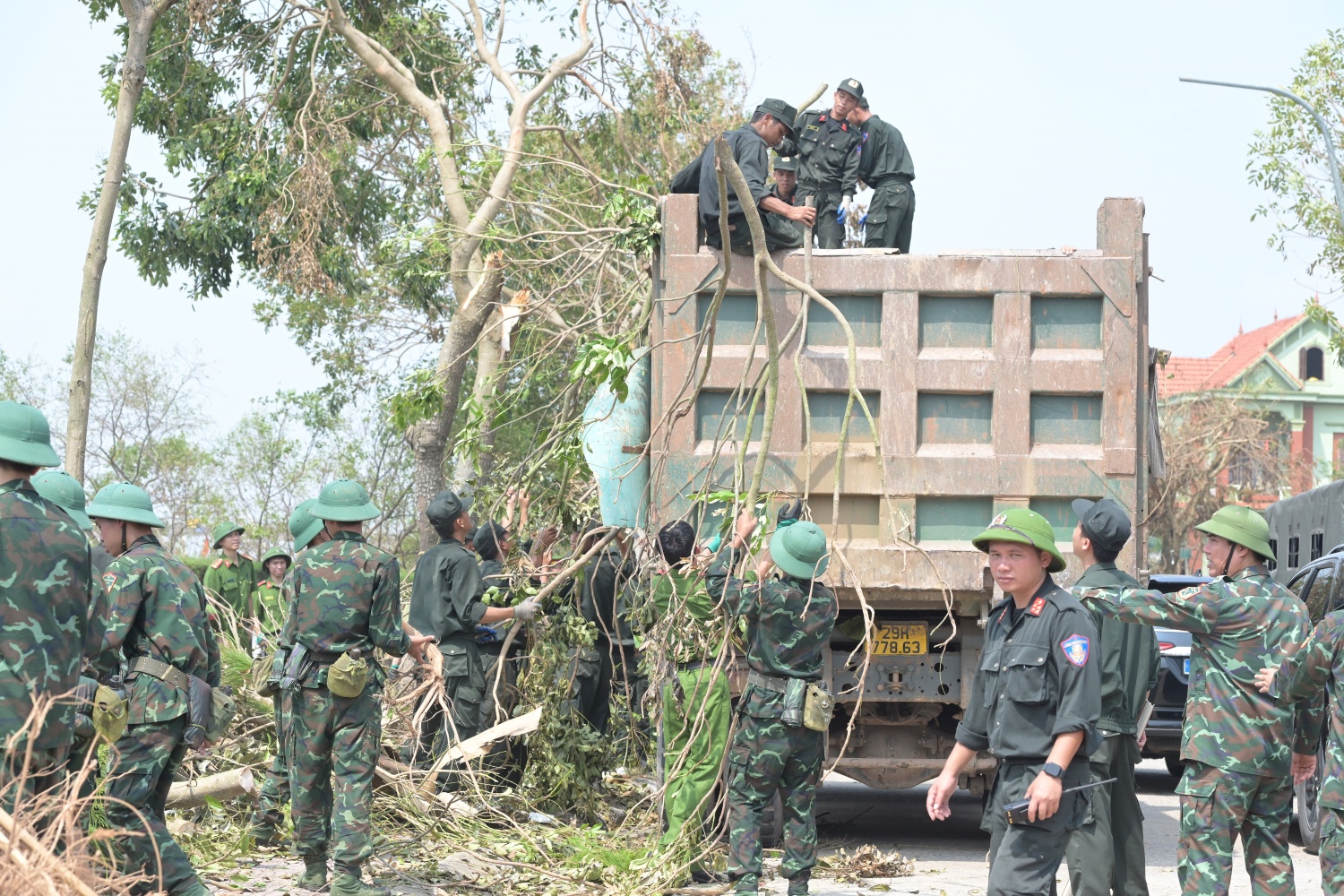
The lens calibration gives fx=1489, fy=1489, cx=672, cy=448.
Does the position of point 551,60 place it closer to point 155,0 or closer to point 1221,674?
point 155,0

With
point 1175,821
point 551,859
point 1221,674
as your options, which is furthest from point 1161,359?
point 551,859

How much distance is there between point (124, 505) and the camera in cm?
608

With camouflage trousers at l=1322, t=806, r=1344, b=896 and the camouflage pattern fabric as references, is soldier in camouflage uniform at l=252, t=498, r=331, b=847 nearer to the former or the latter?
the camouflage pattern fabric

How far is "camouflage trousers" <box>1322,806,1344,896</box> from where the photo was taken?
5270 mm

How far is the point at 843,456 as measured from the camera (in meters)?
7.09

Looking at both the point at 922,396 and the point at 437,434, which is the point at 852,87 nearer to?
the point at 922,396

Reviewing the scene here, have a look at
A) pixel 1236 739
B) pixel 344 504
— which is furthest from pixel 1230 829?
pixel 344 504

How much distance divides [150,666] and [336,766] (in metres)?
1.04

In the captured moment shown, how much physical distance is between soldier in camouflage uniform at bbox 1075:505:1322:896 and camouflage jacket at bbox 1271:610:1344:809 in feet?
0.48

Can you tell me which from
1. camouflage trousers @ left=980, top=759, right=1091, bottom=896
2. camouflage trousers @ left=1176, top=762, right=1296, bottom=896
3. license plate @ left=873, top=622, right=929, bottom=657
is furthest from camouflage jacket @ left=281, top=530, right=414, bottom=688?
camouflage trousers @ left=1176, top=762, right=1296, bottom=896

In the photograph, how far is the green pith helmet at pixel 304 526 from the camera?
743cm

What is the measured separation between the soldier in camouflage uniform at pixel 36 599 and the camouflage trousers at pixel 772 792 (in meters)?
2.94

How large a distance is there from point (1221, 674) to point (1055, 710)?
112cm

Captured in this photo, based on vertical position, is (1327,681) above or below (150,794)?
above
